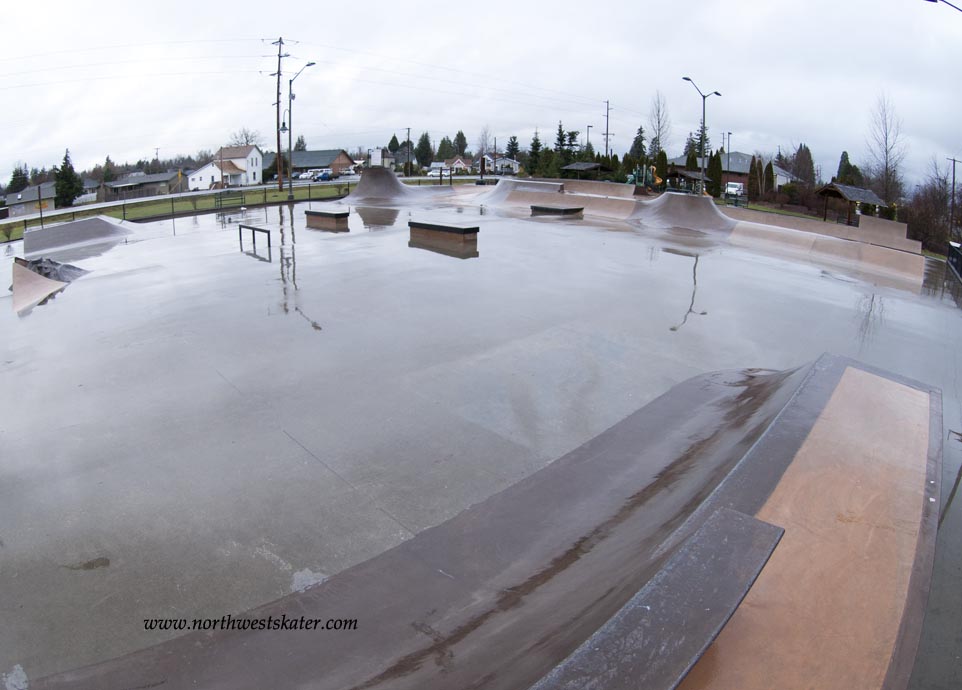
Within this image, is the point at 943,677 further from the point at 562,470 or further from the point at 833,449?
the point at 562,470

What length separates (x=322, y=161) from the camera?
11369cm

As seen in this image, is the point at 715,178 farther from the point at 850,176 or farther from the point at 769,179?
the point at 850,176

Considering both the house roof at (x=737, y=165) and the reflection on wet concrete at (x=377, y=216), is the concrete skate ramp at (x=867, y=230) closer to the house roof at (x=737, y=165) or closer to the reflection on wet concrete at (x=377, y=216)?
the reflection on wet concrete at (x=377, y=216)

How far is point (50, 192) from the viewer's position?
266 ft

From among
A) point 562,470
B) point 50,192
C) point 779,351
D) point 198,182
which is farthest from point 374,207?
point 198,182

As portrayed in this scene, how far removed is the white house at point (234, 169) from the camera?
4264 inches

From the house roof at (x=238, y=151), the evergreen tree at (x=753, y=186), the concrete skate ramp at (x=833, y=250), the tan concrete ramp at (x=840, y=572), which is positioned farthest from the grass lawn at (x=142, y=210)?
the house roof at (x=238, y=151)

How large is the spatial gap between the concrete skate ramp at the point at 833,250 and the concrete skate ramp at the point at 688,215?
1.26 meters

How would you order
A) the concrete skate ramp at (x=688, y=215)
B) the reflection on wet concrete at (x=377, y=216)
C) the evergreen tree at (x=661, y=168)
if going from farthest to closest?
the evergreen tree at (x=661, y=168) → the concrete skate ramp at (x=688, y=215) → the reflection on wet concrete at (x=377, y=216)

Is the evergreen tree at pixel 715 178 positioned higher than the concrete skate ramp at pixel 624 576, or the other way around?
the evergreen tree at pixel 715 178

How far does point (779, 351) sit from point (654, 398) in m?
2.59

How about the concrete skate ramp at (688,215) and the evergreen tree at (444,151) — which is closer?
the concrete skate ramp at (688,215)

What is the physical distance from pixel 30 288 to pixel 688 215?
60.9 feet

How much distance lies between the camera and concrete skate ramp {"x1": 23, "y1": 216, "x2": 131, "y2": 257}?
60.8 ft
